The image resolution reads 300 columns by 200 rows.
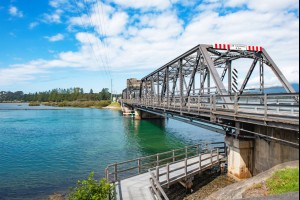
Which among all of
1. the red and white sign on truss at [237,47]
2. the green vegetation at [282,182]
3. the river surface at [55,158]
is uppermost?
the red and white sign on truss at [237,47]

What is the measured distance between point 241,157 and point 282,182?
21.9ft

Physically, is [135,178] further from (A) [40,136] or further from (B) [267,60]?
(A) [40,136]

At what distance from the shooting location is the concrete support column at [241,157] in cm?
1655

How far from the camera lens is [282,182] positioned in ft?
32.9

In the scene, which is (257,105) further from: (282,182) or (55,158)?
(55,158)

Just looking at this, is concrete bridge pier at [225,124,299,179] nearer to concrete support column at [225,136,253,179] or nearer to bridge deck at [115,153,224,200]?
concrete support column at [225,136,253,179]

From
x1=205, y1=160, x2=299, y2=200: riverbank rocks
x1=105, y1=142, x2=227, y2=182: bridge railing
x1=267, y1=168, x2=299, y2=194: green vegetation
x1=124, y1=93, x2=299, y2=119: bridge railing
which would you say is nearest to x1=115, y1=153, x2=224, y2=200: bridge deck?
x1=105, y1=142, x2=227, y2=182: bridge railing

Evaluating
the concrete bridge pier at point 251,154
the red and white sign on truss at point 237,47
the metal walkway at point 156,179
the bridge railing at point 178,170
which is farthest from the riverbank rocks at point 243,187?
the red and white sign on truss at point 237,47

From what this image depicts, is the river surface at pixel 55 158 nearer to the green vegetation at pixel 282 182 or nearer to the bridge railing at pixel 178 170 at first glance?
the bridge railing at pixel 178 170

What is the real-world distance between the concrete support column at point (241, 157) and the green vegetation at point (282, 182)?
572cm

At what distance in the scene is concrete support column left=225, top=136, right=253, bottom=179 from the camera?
16.5 m

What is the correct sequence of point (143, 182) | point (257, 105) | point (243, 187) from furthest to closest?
point (143, 182) < point (257, 105) < point (243, 187)

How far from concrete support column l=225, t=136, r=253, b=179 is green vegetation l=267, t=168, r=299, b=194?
225 inches

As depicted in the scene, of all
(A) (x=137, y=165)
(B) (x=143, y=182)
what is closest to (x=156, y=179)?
(B) (x=143, y=182)
